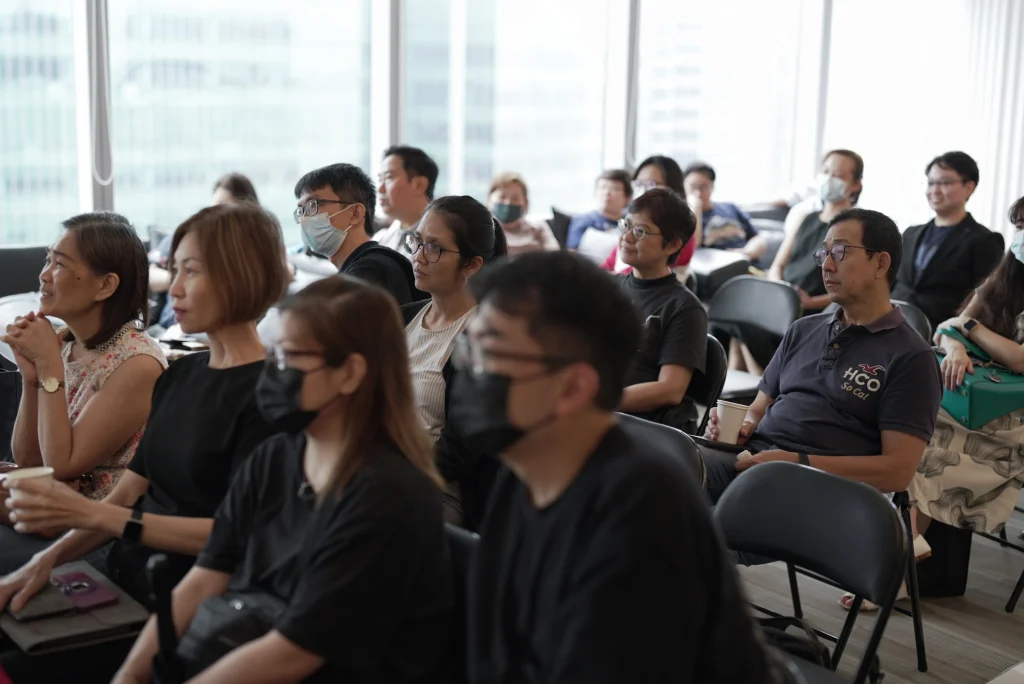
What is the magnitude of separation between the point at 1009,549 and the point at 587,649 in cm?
326

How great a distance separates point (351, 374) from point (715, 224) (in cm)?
567

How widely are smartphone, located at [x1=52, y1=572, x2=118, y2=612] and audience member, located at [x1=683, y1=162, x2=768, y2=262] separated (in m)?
5.49

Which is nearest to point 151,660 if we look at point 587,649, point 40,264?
point 587,649

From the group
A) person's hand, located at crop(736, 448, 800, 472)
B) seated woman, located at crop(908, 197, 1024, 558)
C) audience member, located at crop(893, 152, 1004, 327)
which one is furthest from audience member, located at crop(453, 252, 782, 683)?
audience member, located at crop(893, 152, 1004, 327)

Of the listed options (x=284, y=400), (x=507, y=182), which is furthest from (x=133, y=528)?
(x=507, y=182)

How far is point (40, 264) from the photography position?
5344 mm

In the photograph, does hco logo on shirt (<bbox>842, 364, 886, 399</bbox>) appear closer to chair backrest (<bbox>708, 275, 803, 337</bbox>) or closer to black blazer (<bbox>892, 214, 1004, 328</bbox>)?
chair backrest (<bbox>708, 275, 803, 337</bbox>)

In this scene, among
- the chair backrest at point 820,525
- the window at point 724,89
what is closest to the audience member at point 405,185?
the chair backrest at point 820,525

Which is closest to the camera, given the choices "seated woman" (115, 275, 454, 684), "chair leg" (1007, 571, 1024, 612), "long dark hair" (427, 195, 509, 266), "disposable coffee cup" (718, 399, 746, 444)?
"seated woman" (115, 275, 454, 684)

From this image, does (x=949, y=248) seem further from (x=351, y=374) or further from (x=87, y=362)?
(x=351, y=374)

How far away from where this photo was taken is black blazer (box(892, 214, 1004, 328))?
4.84 meters

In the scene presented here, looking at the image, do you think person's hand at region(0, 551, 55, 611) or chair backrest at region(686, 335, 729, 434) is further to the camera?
chair backrest at region(686, 335, 729, 434)

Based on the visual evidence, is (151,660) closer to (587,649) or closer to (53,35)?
(587,649)

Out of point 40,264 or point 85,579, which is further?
point 40,264
